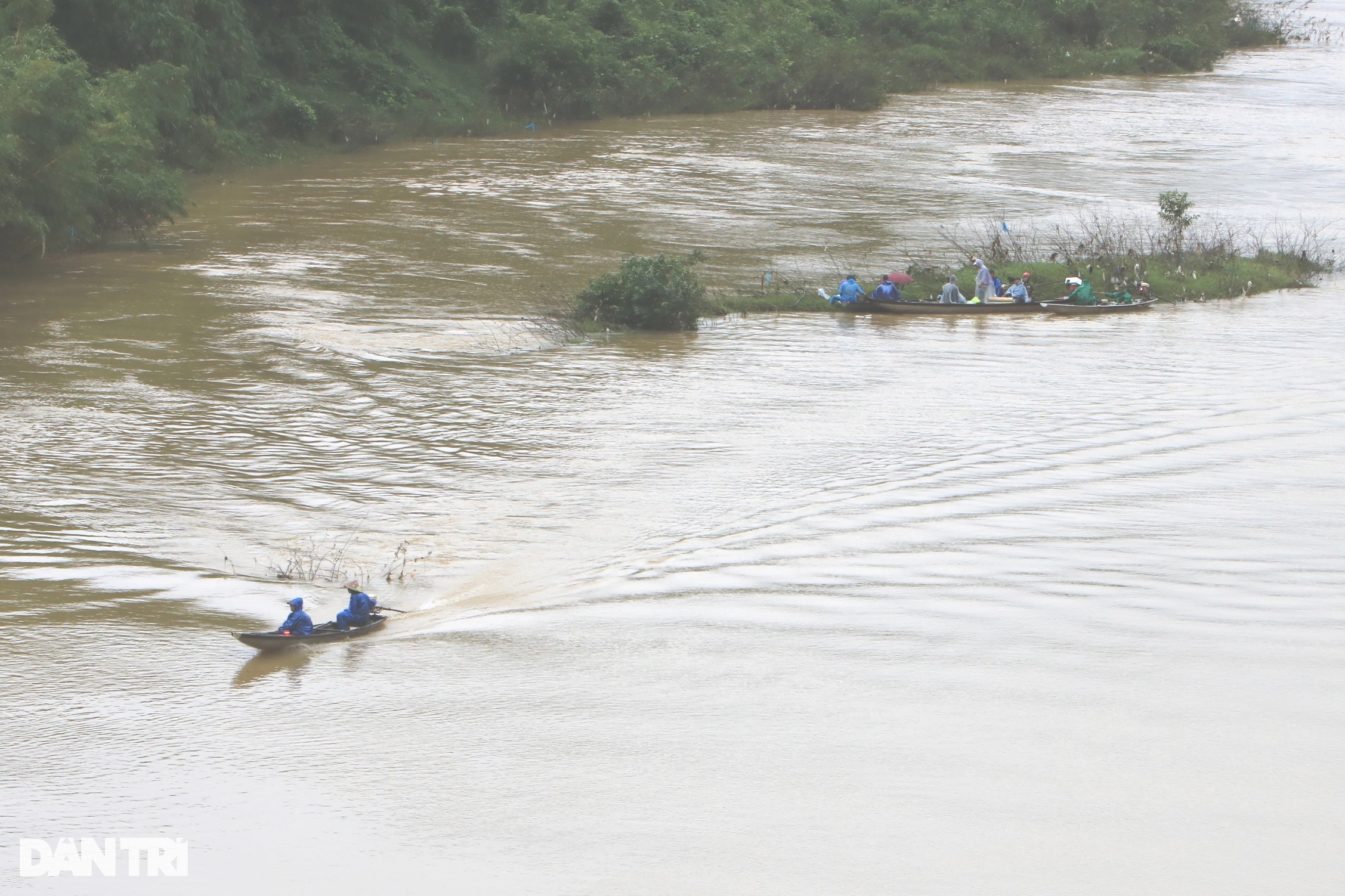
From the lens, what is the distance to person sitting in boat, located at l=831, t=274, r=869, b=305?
81.4ft

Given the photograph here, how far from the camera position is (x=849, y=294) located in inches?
981

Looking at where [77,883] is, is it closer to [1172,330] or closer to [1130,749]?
[1130,749]

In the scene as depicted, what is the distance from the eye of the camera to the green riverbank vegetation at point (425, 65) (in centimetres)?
2555

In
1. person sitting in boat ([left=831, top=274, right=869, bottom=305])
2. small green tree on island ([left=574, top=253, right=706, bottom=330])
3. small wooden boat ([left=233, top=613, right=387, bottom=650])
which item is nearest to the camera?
small wooden boat ([left=233, top=613, right=387, bottom=650])

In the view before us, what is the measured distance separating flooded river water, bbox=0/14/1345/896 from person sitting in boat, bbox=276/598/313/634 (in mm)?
326

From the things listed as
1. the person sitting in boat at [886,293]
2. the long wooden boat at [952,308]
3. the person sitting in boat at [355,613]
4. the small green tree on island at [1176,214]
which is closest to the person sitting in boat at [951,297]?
the long wooden boat at [952,308]

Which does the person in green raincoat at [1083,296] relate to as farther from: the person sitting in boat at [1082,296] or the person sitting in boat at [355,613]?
the person sitting in boat at [355,613]

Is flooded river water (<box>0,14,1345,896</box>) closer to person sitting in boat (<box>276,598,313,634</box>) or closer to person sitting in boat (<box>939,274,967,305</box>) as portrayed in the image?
person sitting in boat (<box>276,598,313,634</box>)

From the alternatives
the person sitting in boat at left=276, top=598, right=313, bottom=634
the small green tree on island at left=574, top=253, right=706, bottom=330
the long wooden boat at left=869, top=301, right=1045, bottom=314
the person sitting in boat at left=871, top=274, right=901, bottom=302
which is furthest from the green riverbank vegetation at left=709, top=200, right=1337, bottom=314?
the person sitting in boat at left=276, top=598, right=313, bottom=634

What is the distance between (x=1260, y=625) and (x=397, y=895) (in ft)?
23.9

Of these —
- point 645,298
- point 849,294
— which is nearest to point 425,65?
point 849,294

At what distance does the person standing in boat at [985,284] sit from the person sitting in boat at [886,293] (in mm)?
1414

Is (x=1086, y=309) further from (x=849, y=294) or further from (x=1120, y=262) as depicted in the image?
(x=849, y=294)

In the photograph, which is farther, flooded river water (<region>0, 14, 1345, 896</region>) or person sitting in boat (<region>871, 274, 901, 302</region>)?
person sitting in boat (<region>871, 274, 901, 302</region>)
